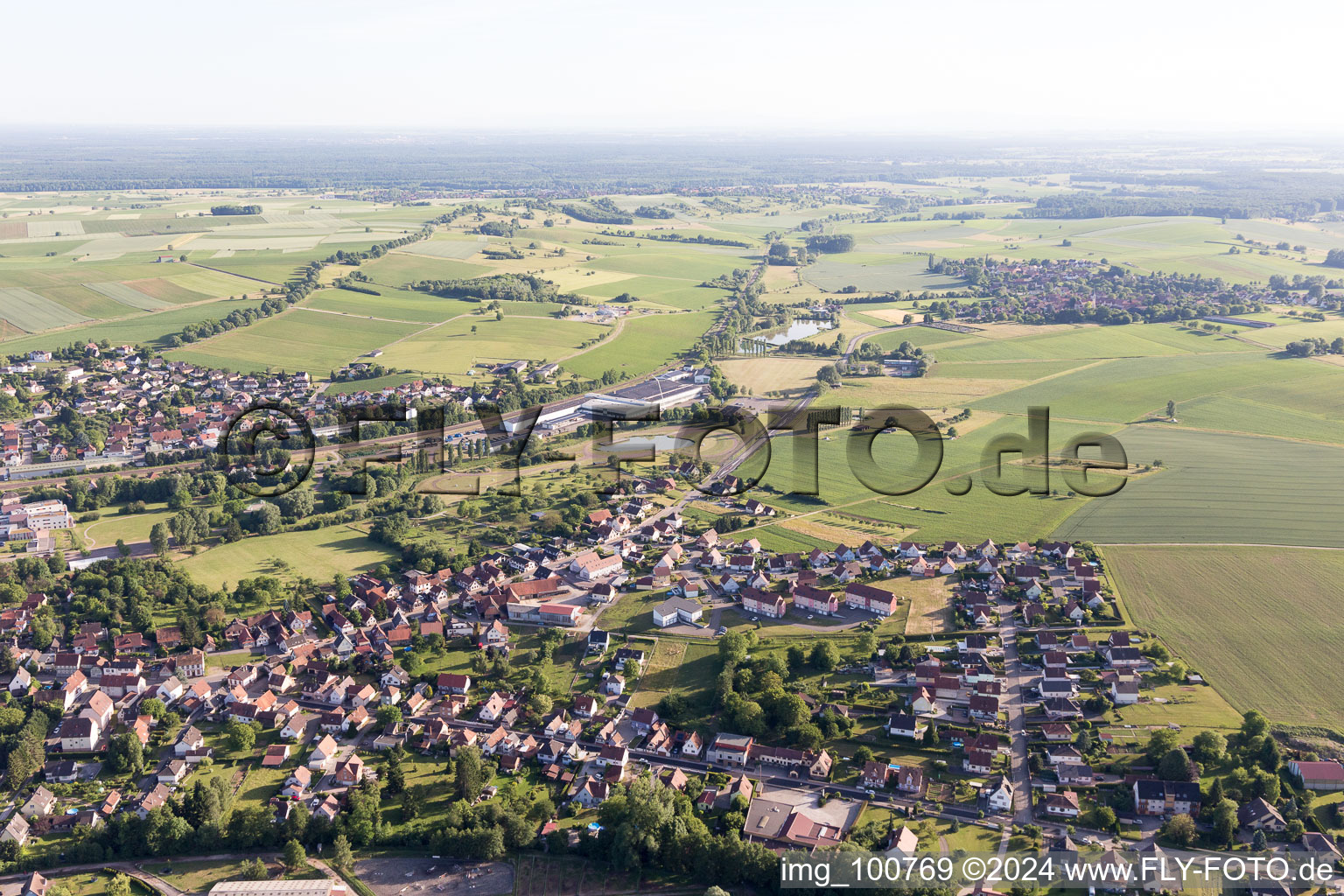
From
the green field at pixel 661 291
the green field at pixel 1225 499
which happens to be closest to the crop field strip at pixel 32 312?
the green field at pixel 661 291

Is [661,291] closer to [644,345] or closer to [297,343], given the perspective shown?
[644,345]

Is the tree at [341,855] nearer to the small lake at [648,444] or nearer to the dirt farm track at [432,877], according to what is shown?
the dirt farm track at [432,877]

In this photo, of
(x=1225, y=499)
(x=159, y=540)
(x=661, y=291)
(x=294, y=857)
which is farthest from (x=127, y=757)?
(x=661, y=291)

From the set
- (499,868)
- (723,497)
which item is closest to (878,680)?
(499,868)

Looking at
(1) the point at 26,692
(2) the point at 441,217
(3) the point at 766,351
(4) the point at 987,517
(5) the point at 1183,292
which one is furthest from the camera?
(2) the point at 441,217

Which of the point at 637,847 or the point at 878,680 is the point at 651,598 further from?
the point at 637,847
